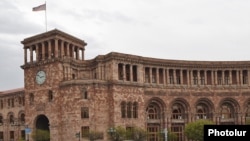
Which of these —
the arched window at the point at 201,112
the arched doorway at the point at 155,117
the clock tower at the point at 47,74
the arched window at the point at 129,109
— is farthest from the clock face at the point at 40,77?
the arched window at the point at 201,112

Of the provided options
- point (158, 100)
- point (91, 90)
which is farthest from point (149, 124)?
point (91, 90)

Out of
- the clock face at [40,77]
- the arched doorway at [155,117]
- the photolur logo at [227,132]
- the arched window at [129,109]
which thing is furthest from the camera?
the arched doorway at [155,117]

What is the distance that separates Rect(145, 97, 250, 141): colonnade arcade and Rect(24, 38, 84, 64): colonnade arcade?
14.7m

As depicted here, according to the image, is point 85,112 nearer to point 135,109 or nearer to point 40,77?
point 135,109

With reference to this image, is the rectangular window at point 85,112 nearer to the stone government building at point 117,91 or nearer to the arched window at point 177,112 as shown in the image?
the stone government building at point 117,91

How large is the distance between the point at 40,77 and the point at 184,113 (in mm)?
24514

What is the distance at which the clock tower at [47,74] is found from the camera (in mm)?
55244

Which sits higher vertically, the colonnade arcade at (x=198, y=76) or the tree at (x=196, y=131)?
the colonnade arcade at (x=198, y=76)

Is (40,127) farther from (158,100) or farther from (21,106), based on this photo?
(158,100)

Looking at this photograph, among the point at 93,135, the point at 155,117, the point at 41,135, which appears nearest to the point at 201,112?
the point at 155,117

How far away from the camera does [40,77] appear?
57688 mm

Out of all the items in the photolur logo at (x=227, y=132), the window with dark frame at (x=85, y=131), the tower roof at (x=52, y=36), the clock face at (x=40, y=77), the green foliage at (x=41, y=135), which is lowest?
the green foliage at (x=41, y=135)

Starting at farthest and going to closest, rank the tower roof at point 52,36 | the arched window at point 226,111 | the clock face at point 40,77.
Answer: the arched window at point 226,111 < the clock face at point 40,77 < the tower roof at point 52,36

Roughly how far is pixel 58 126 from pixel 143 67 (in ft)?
53.2
